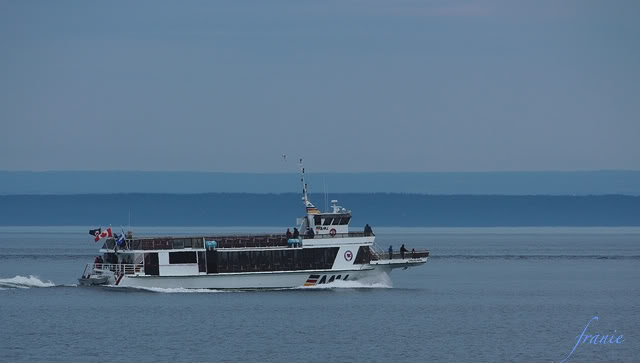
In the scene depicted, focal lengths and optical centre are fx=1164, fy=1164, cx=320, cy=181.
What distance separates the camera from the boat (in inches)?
3063

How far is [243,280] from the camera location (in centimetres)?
7906

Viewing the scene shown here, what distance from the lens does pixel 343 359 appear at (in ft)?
178

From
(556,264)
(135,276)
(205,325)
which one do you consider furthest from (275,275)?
(556,264)

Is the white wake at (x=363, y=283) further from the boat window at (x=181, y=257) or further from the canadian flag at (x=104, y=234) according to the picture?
the canadian flag at (x=104, y=234)

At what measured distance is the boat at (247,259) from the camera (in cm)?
7781

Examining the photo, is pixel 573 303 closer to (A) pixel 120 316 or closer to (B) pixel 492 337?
(B) pixel 492 337

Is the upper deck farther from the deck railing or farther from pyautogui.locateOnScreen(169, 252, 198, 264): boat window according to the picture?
the deck railing

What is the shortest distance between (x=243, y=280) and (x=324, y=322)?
13648 mm

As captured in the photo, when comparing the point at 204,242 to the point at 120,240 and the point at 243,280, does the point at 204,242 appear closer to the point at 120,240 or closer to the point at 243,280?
the point at 243,280

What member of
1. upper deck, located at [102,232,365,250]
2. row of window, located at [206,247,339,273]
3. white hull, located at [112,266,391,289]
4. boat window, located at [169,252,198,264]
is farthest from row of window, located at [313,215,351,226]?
boat window, located at [169,252,198,264]

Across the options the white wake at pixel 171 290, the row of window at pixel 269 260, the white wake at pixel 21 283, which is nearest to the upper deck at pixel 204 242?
the row of window at pixel 269 260

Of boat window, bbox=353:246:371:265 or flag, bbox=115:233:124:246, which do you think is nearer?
flag, bbox=115:233:124:246

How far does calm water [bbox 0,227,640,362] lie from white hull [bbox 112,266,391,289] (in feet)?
2.02

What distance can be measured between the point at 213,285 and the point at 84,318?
41.9ft
